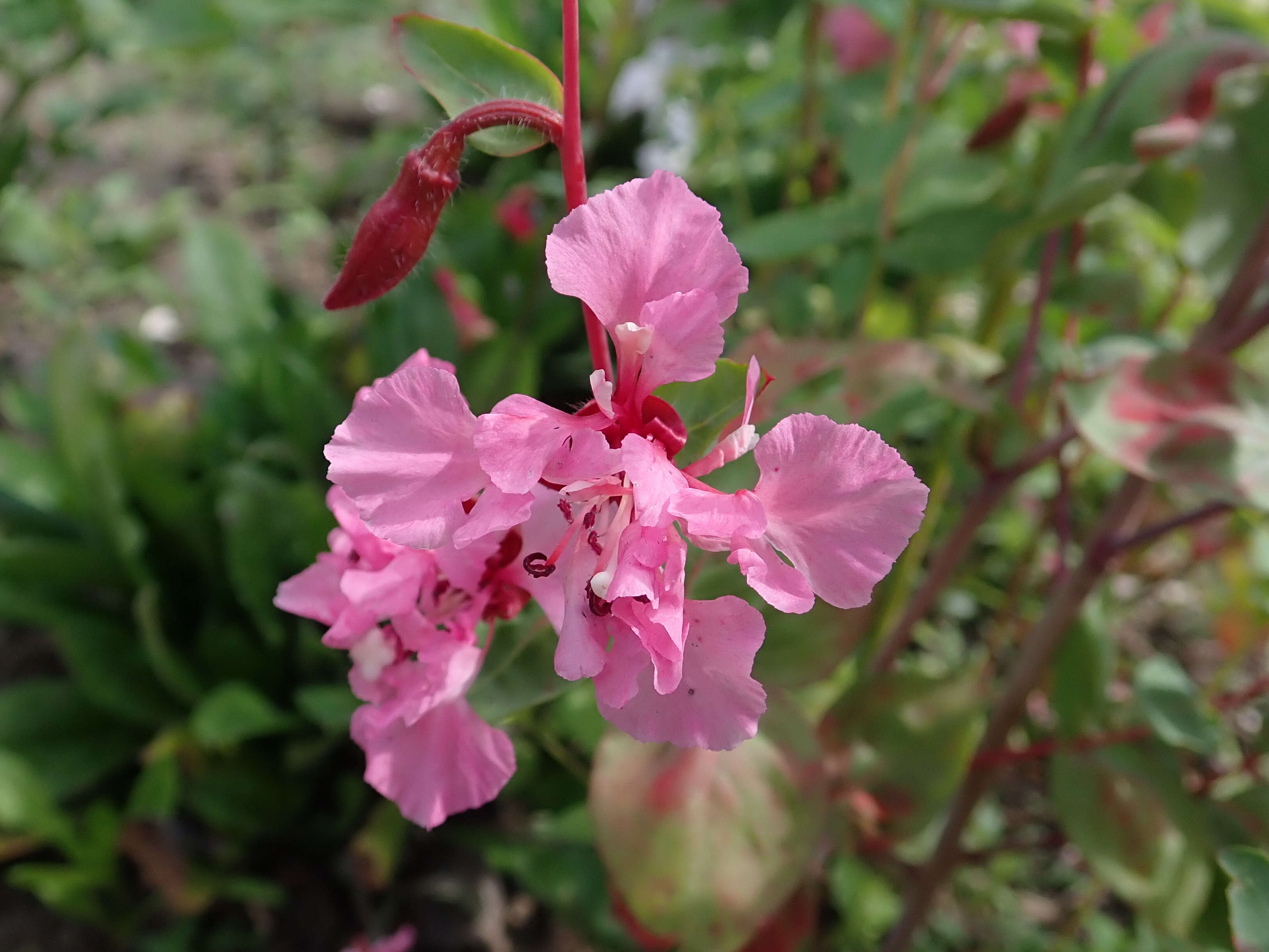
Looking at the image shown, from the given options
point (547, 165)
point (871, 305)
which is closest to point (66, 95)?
point (547, 165)

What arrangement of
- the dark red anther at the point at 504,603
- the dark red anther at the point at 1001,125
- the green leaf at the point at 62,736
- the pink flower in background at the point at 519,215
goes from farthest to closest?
the pink flower in background at the point at 519,215
the green leaf at the point at 62,736
the dark red anther at the point at 1001,125
the dark red anther at the point at 504,603

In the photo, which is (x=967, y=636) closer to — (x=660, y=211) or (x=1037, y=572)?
(x=1037, y=572)

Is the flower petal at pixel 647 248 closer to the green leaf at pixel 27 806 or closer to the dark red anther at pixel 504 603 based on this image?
the dark red anther at pixel 504 603

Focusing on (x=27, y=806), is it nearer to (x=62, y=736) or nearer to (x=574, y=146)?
(x=62, y=736)

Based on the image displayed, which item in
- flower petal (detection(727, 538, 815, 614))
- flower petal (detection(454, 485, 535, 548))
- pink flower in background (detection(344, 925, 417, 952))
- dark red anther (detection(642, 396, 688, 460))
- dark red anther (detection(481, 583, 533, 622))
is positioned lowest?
pink flower in background (detection(344, 925, 417, 952))


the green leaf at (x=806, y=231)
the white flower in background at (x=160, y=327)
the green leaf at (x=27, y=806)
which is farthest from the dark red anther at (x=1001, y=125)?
the white flower in background at (x=160, y=327)

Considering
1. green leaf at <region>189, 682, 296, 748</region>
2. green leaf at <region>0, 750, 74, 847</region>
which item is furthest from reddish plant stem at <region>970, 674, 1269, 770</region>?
green leaf at <region>0, 750, 74, 847</region>

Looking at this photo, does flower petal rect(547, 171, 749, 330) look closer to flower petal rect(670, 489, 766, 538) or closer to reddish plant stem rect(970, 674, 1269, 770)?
flower petal rect(670, 489, 766, 538)
